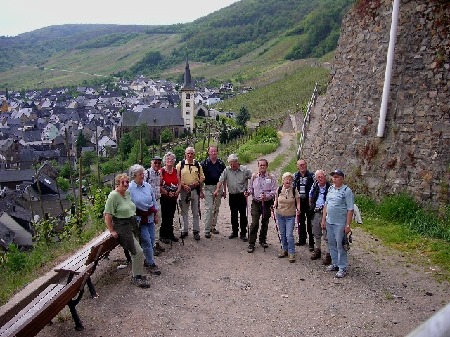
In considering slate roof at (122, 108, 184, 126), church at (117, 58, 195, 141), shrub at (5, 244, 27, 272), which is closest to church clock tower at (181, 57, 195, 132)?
church at (117, 58, 195, 141)

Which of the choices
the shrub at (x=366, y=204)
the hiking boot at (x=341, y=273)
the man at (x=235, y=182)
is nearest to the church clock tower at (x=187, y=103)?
the shrub at (x=366, y=204)

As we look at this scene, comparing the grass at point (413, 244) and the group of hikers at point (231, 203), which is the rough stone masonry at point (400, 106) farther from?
the group of hikers at point (231, 203)

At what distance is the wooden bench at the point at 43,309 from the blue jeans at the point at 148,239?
1.22 meters

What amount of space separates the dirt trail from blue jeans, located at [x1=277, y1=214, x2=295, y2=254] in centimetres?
31

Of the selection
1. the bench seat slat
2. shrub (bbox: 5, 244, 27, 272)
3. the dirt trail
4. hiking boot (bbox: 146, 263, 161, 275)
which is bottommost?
shrub (bbox: 5, 244, 27, 272)

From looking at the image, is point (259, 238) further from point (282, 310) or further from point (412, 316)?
point (412, 316)

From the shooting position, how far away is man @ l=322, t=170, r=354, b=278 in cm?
765

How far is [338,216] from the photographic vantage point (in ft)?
25.5

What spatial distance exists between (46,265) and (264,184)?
4197 mm

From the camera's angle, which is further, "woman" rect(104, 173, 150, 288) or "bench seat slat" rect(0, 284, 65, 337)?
"woman" rect(104, 173, 150, 288)

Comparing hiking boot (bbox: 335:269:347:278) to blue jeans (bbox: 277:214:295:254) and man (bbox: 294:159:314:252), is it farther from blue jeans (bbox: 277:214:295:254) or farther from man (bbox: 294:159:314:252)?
man (bbox: 294:159:314:252)

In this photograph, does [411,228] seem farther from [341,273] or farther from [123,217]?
[123,217]

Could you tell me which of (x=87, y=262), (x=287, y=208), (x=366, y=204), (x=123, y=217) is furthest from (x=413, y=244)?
(x=87, y=262)

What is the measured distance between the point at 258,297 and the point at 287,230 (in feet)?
5.46
